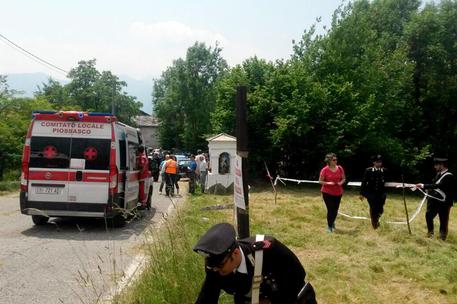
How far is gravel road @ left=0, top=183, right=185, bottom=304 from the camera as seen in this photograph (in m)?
5.98

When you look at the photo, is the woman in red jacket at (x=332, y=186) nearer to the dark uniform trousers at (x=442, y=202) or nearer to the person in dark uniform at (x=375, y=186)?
the person in dark uniform at (x=375, y=186)

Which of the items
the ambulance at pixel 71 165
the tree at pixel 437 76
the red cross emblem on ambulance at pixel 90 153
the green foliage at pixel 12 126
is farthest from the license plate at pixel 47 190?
the tree at pixel 437 76

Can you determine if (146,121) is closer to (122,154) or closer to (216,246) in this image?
(122,154)

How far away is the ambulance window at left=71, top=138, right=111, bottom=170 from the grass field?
2317 millimetres

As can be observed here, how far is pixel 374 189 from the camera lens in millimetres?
10766

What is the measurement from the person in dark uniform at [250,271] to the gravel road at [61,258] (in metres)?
1.75

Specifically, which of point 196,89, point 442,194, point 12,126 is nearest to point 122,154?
point 442,194

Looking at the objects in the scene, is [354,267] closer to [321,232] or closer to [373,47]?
[321,232]

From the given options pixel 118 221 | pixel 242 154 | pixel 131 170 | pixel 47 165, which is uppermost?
pixel 242 154

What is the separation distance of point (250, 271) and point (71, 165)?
863 centimetres

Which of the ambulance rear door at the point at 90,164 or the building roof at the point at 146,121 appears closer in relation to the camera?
the ambulance rear door at the point at 90,164

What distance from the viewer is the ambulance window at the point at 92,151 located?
10.6 metres

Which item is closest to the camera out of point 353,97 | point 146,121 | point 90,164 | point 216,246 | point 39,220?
point 216,246

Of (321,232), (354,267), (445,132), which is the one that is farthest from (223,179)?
(445,132)
